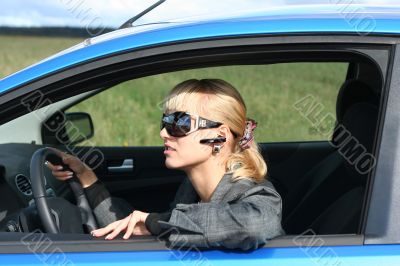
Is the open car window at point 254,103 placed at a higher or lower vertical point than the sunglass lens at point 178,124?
higher

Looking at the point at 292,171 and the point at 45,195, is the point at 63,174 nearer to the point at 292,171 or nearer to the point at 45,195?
the point at 45,195

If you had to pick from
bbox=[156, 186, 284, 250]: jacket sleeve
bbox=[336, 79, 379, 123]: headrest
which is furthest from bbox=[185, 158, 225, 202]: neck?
bbox=[336, 79, 379, 123]: headrest

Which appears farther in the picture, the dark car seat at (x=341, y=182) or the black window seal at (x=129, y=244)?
the dark car seat at (x=341, y=182)

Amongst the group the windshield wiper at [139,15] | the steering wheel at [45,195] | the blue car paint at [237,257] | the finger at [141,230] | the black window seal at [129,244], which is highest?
the windshield wiper at [139,15]

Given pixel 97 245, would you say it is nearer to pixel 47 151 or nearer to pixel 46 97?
pixel 46 97

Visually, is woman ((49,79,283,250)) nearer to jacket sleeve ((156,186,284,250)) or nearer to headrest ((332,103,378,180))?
jacket sleeve ((156,186,284,250))

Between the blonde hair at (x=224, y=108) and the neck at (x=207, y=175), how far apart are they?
0.11ft

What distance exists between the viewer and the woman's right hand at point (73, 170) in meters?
2.43

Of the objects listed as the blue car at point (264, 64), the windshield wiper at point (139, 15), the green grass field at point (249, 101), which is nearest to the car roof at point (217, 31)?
the blue car at point (264, 64)

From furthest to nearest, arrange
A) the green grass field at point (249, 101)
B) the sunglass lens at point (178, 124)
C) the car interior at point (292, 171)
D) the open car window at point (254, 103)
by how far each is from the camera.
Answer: the green grass field at point (249, 101) → the open car window at point (254, 103) → the car interior at point (292, 171) → the sunglass lens at point (178, 124)

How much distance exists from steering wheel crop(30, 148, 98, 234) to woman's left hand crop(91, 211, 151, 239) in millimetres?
224

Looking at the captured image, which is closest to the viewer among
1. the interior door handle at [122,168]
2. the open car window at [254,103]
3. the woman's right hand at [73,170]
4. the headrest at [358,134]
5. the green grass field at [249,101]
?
the headrest at [358,134]

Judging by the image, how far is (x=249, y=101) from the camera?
31.9ft

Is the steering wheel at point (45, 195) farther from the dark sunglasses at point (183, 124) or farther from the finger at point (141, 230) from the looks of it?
Result: the dark sunglasses at point (183, 124)
